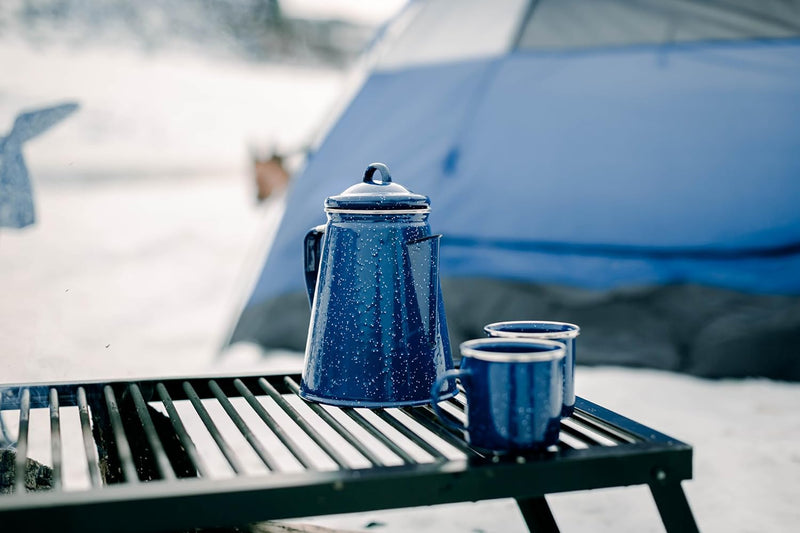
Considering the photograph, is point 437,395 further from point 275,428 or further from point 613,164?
point 613,164

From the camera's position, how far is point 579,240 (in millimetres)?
2217

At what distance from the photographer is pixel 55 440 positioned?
2.27 feet

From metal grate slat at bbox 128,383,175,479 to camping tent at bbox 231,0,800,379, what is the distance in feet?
4.95

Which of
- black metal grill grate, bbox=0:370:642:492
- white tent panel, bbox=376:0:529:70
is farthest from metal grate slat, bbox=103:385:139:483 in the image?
white tent panel, bbox=376:0:529:70

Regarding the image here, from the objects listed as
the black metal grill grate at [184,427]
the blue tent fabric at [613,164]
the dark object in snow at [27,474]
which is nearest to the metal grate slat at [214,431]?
the black metal grill grate at [184,427]

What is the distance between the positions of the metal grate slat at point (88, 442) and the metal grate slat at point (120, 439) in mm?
20

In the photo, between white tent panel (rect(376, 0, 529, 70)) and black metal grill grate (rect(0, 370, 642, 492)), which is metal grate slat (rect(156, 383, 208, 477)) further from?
white tent panel (rect(376, 0, 529, 70))

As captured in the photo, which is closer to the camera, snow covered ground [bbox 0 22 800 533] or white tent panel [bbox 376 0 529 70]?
snow covered ground [bbox 0 22 800 533]

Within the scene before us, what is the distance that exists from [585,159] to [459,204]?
36 centimetres

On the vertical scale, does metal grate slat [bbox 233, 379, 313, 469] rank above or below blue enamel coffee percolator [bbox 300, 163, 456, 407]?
below

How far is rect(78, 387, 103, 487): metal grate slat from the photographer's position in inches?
24.3

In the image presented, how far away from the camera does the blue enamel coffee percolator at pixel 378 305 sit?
30.9 inches

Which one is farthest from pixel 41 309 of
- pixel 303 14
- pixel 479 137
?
pixel 303 14

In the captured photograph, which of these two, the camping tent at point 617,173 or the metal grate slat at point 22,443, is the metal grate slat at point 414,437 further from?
the camping tent at point 617,173
